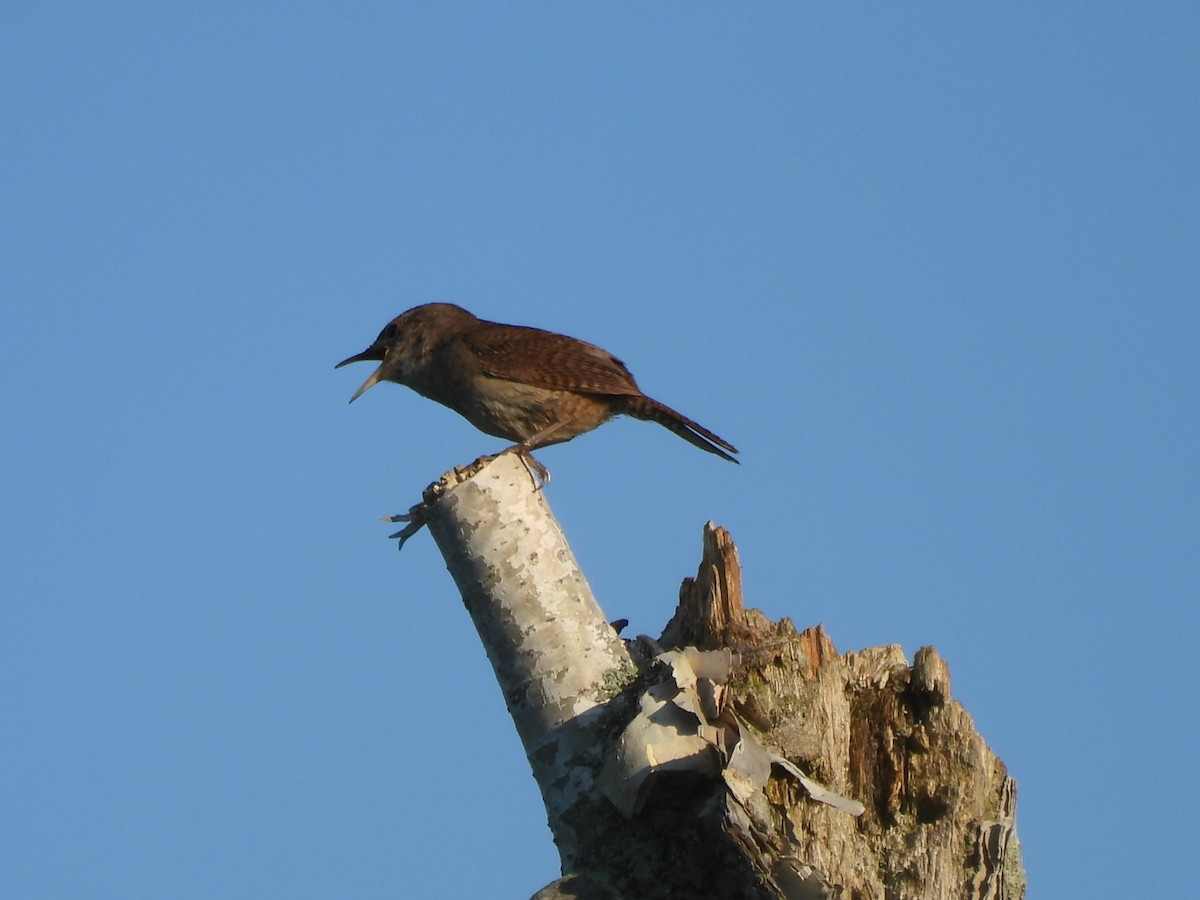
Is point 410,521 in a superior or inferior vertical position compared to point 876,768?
superior

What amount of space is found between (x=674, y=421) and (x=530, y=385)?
2.62 feet

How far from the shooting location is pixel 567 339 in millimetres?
7688

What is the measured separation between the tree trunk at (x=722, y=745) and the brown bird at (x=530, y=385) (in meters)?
2.65

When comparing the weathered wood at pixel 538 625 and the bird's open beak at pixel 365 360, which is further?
the bird's open beak at pixel 365 360

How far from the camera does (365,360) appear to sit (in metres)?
8.25

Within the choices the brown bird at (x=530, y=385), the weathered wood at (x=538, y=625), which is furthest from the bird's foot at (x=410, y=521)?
the brown bird at (x=530, y=385)

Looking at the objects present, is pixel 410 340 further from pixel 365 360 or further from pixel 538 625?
pixel 538 625

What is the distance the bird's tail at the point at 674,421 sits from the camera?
7012 millimetres

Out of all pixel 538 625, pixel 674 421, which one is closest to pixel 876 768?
pixel 538 625

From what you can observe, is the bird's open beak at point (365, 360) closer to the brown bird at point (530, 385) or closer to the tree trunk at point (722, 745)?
the brown bird at point (530, 385)

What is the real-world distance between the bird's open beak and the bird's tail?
1520mm

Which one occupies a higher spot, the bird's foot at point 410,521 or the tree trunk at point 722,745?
the bird's foot at point 410,521

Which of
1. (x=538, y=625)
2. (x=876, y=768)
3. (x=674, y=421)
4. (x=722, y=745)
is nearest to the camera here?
(x=722, y=745)

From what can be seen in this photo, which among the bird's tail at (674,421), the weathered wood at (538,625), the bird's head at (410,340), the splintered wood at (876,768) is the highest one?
the bird's head at (410,340)
